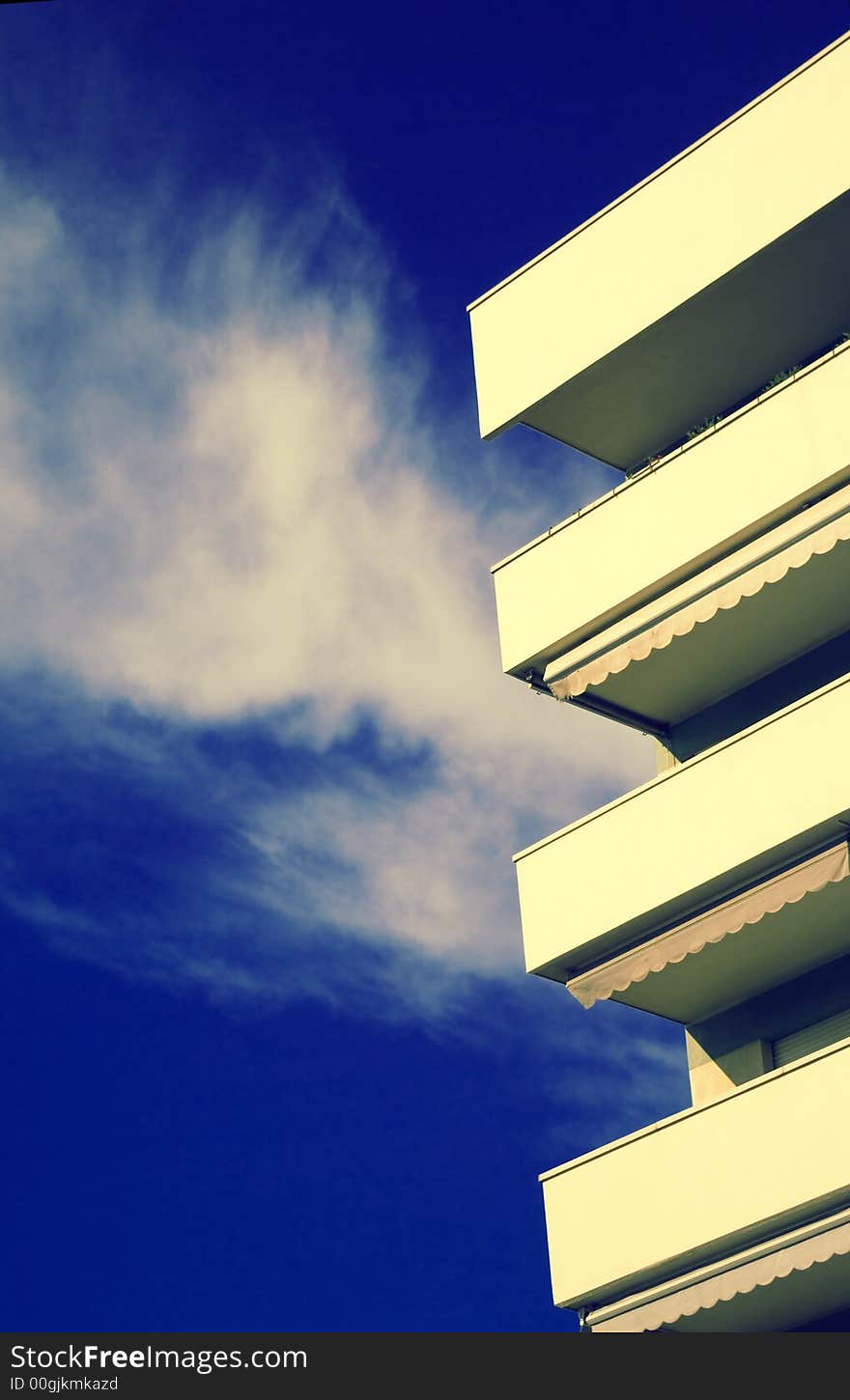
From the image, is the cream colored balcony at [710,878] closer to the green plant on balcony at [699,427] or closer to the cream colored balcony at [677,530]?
the cream colored balcony at [677,530]

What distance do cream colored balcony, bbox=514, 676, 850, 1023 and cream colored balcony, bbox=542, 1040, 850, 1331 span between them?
1887 mm

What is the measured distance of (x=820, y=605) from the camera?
2098 centimetres

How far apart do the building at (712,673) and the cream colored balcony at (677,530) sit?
3cm

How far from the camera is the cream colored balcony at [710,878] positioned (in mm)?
19156

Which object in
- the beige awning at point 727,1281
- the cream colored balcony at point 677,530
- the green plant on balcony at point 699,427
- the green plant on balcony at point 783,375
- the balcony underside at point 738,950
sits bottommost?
the beige awning at point 727,1281

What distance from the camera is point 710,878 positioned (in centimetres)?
1984

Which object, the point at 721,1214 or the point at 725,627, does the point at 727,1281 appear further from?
the point at 725,627

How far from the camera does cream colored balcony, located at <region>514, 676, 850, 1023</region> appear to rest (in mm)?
19156

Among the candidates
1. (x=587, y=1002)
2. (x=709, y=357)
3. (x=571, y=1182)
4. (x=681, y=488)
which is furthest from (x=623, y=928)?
(x=709, y=357)

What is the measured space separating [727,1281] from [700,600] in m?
6.48

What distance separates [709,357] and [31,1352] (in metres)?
13.2

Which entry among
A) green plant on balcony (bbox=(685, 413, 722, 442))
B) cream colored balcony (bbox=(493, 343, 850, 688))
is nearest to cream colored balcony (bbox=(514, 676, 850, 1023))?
cream colored balcony (bbox=(493, 343, 850, 688))

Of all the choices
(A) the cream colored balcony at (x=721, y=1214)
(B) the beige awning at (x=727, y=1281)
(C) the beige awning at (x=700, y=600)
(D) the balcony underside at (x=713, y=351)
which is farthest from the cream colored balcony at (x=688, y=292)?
(B) the beige awning at (x=727, y=1281)

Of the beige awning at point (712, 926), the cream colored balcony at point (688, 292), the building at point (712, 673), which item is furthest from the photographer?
the cream colored balcony at point (688, 292)
